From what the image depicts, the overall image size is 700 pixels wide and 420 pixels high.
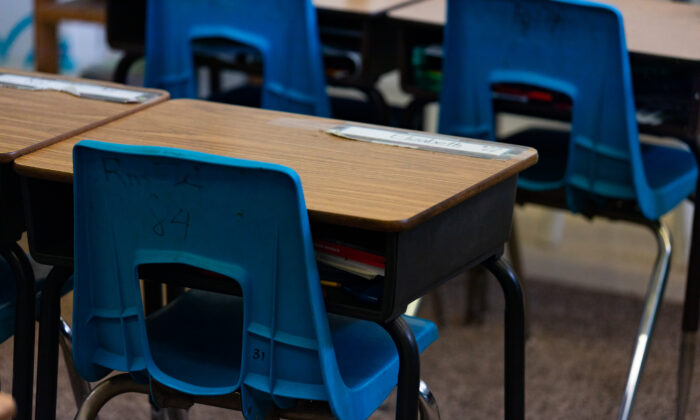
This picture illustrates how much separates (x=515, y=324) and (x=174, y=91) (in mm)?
1231

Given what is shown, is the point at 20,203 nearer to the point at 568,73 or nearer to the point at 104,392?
the point at 104,392

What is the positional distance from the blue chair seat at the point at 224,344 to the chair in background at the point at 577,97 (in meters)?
0.69

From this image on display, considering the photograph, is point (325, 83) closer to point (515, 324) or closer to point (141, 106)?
Answer: point (141, 106)

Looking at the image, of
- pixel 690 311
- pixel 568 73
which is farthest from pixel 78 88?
pixel 690 311

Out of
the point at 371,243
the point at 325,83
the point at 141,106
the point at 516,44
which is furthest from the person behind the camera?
the point at 325,83

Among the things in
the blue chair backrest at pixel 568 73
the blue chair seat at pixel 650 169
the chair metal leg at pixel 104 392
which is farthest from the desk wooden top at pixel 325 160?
the blue chair seat at pixel 650 169

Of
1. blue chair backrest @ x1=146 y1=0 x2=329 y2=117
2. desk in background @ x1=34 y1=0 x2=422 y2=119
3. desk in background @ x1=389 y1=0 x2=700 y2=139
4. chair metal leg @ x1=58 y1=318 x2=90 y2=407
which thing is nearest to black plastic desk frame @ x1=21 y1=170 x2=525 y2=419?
chair metal leg @ x1=58 y1=318 x2=90 y2=407

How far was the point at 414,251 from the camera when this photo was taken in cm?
139

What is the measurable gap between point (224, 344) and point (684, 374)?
1214mm

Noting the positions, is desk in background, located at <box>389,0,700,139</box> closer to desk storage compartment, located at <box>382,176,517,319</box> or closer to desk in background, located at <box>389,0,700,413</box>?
desk in background, located at <box>389,0,700,413</box>

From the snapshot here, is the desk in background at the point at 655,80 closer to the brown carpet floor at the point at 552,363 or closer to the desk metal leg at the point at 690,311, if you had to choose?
the desk metal leg at the point at 690,311

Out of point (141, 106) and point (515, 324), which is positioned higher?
point (141, 106)

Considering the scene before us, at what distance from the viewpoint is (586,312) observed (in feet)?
10.1

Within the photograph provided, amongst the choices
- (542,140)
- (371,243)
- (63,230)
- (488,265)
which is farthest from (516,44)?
(63,230)
